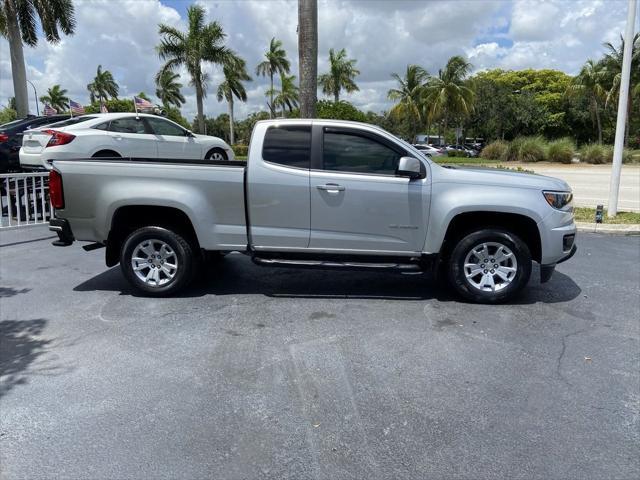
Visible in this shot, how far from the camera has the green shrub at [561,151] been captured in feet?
111

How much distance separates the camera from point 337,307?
207 inches

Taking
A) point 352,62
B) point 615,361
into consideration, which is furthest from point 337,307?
Answer: point 352,62

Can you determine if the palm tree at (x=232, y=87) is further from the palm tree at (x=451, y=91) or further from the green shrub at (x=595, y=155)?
the green shrub at (x=595, y=155)

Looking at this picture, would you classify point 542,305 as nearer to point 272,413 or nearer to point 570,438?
point 570,438

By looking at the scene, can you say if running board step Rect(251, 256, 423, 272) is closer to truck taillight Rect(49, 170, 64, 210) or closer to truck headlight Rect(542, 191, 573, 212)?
truck headlight Rect(542, 191, 573, 212)

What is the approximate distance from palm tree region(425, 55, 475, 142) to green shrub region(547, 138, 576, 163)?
1024cm

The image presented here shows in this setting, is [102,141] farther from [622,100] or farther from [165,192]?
[622,100]

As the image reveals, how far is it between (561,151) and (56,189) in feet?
113

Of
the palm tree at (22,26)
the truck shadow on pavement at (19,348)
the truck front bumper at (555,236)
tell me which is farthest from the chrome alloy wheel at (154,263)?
the palm tree at (22,26)

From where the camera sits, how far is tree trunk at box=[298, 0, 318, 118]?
10578 millimetres

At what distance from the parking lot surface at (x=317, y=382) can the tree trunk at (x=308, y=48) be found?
237 inches

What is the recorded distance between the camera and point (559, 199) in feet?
17.5

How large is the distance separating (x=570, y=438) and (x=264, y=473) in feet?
5.98

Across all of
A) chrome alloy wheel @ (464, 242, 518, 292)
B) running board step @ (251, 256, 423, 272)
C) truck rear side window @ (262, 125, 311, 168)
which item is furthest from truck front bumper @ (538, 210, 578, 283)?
truck rear side window @ (262, 125, 311, 168)
